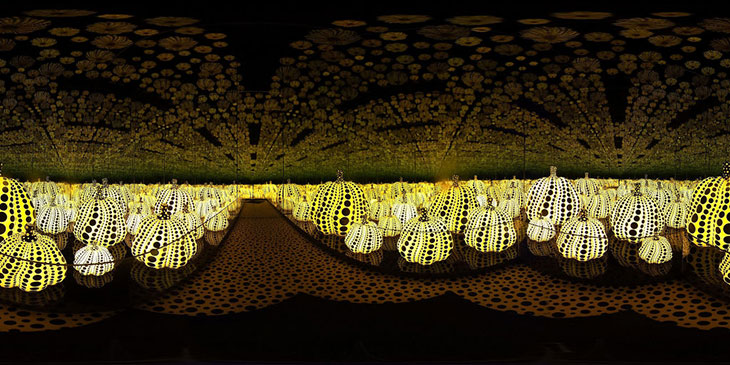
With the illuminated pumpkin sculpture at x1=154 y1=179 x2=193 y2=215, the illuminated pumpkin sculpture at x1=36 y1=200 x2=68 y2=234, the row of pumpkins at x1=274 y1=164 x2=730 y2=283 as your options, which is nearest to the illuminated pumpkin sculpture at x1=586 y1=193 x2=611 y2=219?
the row of pumpkins at x1=274 y1=164 x2=730 y2=283

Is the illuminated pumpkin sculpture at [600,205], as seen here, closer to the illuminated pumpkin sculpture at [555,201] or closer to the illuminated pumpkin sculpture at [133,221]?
the illuminated pumpkin sculpture at [555,201]

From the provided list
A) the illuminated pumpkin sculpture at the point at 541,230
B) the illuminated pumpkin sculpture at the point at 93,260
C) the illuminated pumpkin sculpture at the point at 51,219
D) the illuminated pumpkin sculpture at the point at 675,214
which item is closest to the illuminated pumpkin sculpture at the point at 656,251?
the illuminated pumpkin sculpture at the point at 541,230

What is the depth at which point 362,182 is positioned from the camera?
5.05 m

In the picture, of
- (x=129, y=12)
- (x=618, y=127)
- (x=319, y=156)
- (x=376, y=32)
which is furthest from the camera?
(x=618, y=127)

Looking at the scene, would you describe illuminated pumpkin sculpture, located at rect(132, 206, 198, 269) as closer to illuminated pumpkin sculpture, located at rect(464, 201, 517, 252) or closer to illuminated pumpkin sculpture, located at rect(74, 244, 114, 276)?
illuminated pumpkin sculpture, located at rect(74, 244, 114, 276)

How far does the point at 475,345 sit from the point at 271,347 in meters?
0.88

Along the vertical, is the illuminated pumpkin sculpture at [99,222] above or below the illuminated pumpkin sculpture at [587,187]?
below

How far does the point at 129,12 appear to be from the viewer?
2.96 metres

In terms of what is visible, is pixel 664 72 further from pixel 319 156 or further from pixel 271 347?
pixel 271 347

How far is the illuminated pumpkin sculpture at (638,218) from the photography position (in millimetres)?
4273

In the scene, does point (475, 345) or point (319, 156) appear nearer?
point (475, 345)

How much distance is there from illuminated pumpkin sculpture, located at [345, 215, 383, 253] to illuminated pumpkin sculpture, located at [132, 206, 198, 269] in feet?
3.47

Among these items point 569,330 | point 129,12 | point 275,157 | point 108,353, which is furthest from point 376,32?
point 108,353

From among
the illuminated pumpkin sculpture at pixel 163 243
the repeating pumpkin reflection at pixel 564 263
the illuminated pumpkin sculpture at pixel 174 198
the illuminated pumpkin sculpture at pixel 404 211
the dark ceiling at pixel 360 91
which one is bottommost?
the repeating pumpkin reflection at pixel 564 263
